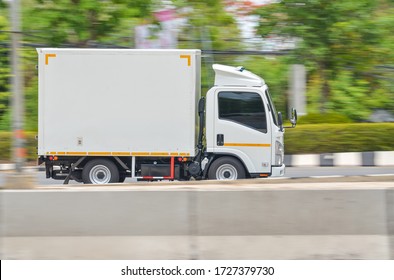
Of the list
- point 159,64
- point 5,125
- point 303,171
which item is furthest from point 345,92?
point 159,64

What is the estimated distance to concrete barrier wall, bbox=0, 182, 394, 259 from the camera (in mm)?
7859

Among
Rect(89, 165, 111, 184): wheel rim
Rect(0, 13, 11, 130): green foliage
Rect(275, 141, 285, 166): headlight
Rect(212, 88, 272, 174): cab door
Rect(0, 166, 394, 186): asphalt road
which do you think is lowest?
Rect(0, 166, 394, 186): asphalt road

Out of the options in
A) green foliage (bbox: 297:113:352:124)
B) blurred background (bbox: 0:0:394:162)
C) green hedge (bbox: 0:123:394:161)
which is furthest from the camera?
green foliage (bbox: 297:113:352:124)

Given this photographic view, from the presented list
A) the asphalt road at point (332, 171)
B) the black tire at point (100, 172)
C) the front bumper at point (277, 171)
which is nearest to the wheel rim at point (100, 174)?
the black tire at point (100, 172)

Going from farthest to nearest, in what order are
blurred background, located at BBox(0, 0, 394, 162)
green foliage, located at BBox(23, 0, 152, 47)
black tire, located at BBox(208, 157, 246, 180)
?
blurred background, located at BBox(0, 0, 394, 162)
green foliage, located at BBox(23, 0, 152, 47)
black tire, located at BBox(208, 157, 246, 180)

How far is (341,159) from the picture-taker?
22828mm

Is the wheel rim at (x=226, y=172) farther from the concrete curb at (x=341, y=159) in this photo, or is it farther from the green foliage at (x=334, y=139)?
the green foliage at (x=334, y=139)

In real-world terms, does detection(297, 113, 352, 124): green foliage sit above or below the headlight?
above

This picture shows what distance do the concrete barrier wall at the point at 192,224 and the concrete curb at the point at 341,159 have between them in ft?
48.3

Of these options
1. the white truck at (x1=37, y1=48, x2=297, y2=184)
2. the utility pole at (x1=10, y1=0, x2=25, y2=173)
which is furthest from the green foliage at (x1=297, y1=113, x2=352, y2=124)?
the utility pole at (x1=10, y1=0, x2=25, y2=173)

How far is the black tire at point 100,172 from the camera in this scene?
15.1 metres

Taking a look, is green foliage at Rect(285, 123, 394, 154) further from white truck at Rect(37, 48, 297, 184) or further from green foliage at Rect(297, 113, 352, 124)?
white truck at Rect(37, 48, 297, 184)

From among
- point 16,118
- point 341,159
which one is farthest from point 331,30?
point 16,118

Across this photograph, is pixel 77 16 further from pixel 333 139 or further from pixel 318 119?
pixel 318 119
